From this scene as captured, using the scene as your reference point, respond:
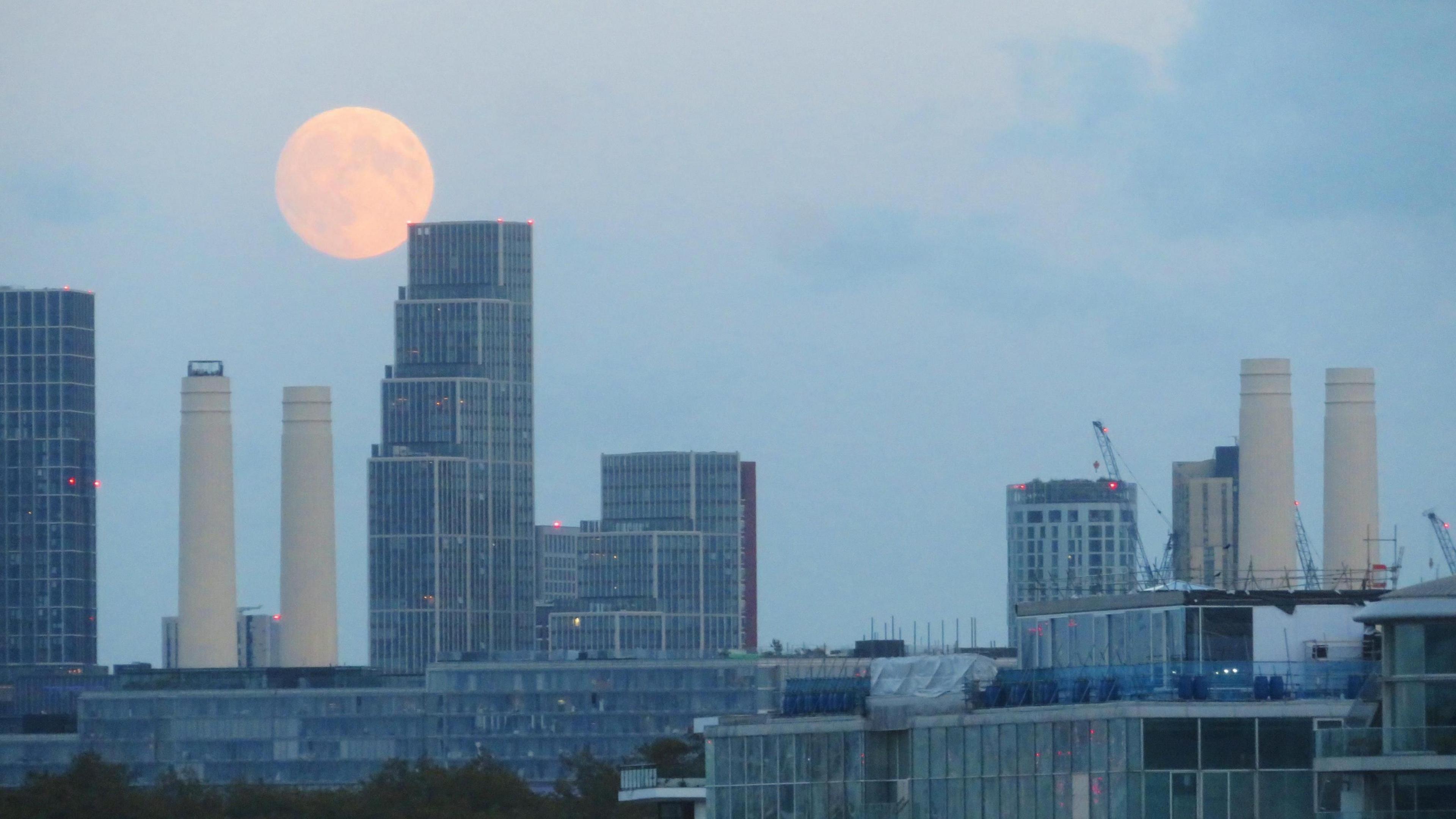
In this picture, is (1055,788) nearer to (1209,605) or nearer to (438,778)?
(1209,605)

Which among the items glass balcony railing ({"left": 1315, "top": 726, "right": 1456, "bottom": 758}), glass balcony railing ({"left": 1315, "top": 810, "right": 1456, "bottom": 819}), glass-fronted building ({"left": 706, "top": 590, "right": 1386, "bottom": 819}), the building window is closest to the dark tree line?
glass-fronted building ({"left": 706, "top": 590, "right": 1386, "bottom": 819})

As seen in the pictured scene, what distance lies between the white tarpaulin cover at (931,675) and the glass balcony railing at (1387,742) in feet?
60.2

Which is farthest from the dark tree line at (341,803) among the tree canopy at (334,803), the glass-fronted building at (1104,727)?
the glass-fronted building at (1104,727)

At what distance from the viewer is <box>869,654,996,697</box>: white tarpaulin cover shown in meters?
92.6

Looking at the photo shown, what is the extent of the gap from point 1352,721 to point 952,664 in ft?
60.4

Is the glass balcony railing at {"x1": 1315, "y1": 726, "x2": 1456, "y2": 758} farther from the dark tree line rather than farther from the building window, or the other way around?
the dark tree line

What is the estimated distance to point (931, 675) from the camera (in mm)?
93125

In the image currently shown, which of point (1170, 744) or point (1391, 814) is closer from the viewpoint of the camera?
point (1391, 814)

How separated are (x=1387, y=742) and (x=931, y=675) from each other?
2254cm

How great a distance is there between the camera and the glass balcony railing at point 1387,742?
2832 inches

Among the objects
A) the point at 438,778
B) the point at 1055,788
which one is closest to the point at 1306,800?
the point at 1055,788

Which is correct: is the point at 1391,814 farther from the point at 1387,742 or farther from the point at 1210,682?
the point at 1210,682

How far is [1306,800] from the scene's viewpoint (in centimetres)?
7938

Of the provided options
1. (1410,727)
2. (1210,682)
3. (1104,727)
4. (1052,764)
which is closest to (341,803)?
(1052,764)
